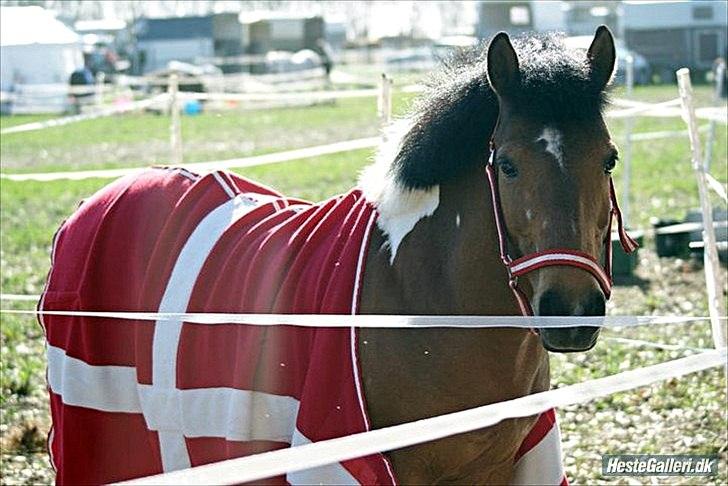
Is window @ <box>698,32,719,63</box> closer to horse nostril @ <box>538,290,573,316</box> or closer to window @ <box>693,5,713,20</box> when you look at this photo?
window @ <box>693,5,713,20</box>

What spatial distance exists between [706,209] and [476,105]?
8.53 ft

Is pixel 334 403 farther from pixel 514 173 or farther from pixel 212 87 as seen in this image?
pixel 212 87

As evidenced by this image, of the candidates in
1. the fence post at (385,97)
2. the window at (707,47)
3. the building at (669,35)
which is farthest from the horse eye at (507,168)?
the window at (707,47)

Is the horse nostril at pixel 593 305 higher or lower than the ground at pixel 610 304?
higher

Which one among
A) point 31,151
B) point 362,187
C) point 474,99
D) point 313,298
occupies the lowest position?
point 31,151

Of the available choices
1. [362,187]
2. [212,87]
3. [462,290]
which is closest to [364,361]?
[462,290]

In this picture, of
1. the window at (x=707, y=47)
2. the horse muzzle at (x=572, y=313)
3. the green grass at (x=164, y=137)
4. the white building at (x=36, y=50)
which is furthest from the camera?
the window at (x=707, y=47)

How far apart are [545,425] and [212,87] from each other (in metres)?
30.5

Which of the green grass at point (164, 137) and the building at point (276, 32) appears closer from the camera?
the green grass at point (164, 137)

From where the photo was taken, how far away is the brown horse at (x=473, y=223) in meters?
2.76

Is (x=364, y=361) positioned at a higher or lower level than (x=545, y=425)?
higher

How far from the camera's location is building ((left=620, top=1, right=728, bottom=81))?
32938 mm

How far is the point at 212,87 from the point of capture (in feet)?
108

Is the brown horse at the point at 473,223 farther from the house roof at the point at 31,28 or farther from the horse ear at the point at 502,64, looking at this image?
the house roof at the point at 31,28
